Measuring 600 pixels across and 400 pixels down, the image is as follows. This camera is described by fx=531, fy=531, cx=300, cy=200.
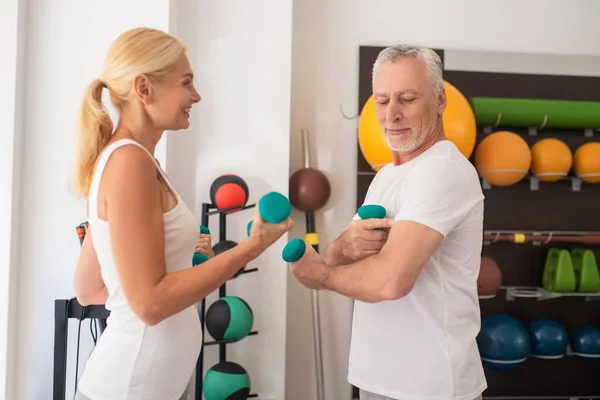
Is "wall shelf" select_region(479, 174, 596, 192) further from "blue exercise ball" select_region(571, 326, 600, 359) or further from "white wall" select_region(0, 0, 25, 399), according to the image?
"white wall" select_region(0, 0, 25, 399)

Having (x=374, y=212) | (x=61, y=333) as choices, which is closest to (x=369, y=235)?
(x=374, y=212)

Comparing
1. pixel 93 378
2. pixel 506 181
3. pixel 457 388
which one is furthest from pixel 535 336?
pixel 93 378

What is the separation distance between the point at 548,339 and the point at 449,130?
55.8 inches

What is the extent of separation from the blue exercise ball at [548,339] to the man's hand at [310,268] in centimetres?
226

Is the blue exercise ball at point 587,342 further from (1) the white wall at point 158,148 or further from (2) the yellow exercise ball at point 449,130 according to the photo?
(1) the white wall at point 158,148

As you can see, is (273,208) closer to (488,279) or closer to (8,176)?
(8,176)

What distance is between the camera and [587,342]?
3.20m

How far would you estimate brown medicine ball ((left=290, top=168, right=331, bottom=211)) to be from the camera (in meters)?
3.15

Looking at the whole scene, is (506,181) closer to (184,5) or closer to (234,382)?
(234,382)

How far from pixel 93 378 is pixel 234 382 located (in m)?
1.53

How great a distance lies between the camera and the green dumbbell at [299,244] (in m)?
1.37

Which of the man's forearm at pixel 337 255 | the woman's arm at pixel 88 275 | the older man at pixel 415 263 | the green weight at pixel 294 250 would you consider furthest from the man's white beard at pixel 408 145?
the woman's arm at pixel 88 275

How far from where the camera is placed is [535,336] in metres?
3.18

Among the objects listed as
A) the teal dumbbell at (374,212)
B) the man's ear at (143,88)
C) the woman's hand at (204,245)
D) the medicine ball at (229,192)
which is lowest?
the woman's hand at (204,245)
